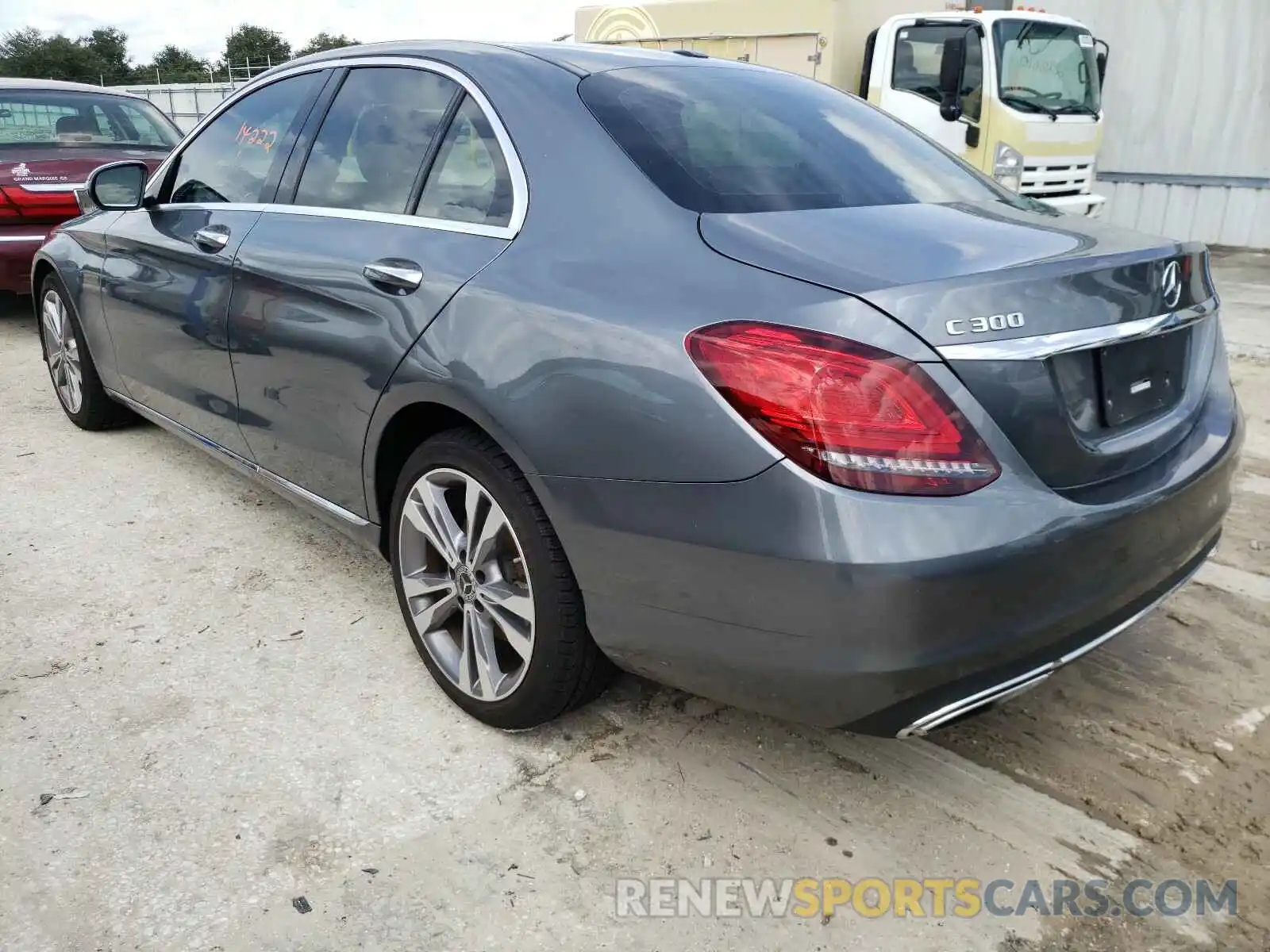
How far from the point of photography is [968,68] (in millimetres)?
8625

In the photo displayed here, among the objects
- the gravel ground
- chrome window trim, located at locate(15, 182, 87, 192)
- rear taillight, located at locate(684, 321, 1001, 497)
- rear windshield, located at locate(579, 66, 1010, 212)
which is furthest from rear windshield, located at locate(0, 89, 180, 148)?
rear taillight, located at locate(684, 321, 1001, 497)

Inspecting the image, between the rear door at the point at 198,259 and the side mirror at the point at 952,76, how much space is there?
21.8 ft

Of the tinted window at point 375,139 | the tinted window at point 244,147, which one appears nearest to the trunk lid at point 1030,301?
the tinted window at point 375,139

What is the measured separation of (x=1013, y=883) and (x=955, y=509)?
2.73 ft

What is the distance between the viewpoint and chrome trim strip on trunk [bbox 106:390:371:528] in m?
2.95

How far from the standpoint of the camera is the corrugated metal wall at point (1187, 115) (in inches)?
438

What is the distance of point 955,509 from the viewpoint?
69.0 inches

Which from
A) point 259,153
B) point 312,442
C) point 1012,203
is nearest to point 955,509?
point 1012,203

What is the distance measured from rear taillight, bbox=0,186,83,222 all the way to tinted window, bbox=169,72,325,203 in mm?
3618

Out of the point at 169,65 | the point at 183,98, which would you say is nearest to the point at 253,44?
the point at 169,65

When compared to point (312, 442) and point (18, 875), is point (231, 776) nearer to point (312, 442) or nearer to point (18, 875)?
point (18, 875)

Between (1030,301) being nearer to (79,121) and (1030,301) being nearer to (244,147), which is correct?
(244,147)

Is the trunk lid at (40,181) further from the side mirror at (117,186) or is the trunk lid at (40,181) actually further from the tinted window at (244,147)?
the tinted window at (244,147)

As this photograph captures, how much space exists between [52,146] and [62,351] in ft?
10.8
